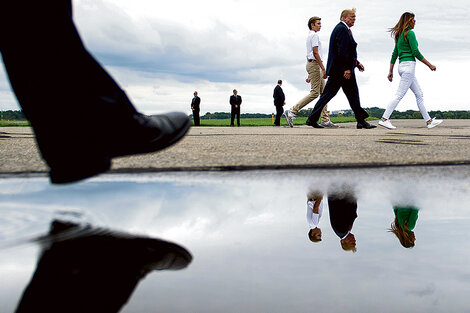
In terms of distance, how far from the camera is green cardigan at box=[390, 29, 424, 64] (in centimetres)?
1076

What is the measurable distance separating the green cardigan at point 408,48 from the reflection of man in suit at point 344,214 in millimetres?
8564

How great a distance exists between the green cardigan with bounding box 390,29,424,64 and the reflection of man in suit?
8.56m

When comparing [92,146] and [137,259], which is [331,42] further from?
[137,259]

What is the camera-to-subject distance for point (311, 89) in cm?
1295

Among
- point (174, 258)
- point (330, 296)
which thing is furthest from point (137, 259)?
point (330, 296)

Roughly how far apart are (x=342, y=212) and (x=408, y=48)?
9286 millimetres

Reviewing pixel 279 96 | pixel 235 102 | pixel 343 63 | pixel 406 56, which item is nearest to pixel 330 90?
pixel 343 63

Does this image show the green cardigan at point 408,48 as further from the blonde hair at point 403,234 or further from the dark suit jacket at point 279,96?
the dark suit jacket at point 279,96

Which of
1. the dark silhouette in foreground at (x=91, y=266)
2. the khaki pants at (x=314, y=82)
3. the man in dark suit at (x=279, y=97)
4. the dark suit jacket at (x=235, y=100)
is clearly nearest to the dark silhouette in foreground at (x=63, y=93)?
the dark silhouette in foreground at (x=91, y=266)

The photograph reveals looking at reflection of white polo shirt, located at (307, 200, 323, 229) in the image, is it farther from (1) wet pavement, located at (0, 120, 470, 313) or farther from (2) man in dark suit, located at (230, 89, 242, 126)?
(2) man in dark suit, located at (230, 89, 242, 126)

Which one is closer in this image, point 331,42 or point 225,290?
point 225,290

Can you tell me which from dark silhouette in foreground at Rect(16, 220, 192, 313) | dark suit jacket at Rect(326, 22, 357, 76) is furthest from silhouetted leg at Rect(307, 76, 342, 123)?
dark silhouette in foreground at Rect(16, 220, 192, 313)

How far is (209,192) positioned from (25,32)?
119cm

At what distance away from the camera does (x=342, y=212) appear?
2.43 metres
